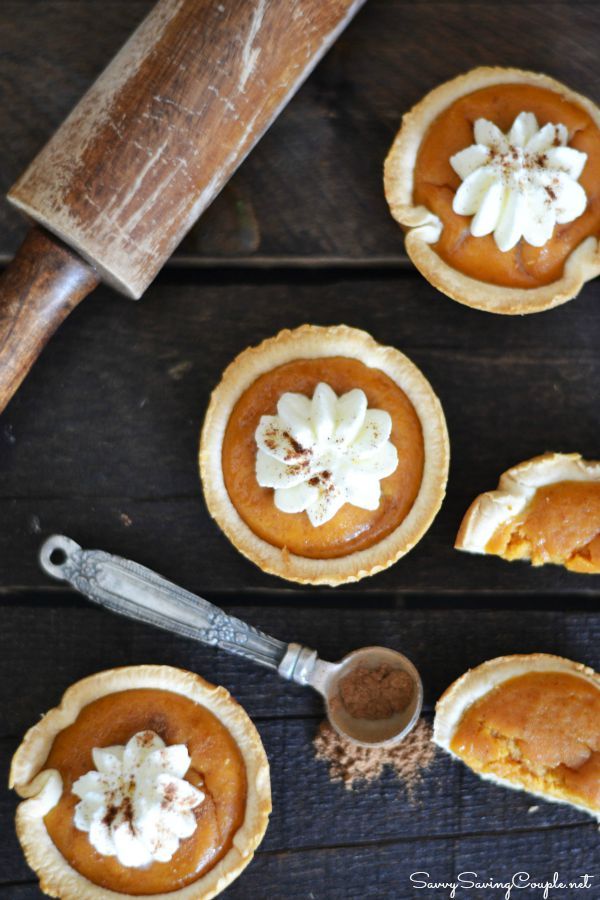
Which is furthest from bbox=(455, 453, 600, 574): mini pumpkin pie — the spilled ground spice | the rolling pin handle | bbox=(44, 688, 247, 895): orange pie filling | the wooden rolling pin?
the rolling pin handle

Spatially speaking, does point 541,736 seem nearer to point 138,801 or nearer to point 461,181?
point 138,801

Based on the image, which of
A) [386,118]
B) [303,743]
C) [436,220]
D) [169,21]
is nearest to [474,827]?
[303,743]

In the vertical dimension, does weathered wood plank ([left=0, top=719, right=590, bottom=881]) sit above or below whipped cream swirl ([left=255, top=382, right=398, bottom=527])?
below

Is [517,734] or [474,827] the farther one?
[474,827]

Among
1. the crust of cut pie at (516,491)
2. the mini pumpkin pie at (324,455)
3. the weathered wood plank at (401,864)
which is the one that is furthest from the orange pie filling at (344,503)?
the weathered wood plank at (401,864)

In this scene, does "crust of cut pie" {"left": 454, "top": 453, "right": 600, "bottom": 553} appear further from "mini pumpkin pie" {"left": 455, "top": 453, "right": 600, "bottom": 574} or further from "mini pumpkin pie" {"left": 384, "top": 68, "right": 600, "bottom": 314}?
"mini pumpkin pie" {"left": 384, "top": 68, "right": 600, "bottom": 314}

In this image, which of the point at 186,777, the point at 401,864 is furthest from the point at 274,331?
the point at 401,864

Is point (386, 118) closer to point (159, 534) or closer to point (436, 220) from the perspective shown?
point (436, 220)
